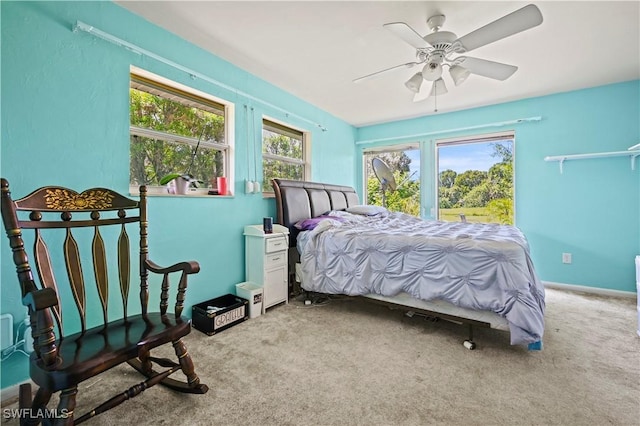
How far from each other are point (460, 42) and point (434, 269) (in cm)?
162

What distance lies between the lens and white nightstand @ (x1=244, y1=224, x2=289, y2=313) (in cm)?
268

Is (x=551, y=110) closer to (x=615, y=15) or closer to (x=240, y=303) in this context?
(x=615, y=15)

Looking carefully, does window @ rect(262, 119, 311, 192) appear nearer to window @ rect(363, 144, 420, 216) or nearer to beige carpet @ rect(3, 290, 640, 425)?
window @ rect(363, 144, 420, 216)

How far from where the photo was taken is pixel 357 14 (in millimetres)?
2082

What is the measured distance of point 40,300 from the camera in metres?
0.96

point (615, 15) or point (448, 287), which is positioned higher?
point (615, 15)

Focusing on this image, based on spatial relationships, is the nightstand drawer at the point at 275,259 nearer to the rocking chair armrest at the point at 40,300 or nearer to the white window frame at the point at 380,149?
the rocking chair armrest at the point at 40,300

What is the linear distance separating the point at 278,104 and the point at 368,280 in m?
2.32

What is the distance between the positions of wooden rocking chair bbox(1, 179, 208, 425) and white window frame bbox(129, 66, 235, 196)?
2.32 ft

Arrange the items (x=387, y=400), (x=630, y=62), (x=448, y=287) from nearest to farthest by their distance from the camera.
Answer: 1. (x=387, y=400)
2. (x=448, y=287)
3. (x=630, y=62)

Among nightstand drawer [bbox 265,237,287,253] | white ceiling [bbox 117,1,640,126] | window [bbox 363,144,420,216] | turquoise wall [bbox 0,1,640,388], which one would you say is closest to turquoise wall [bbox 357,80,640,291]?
turquoise wall [bbox 0,1,640,388]

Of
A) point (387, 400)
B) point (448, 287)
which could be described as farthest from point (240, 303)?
point (448, 287)

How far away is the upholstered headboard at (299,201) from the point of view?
10.2ft

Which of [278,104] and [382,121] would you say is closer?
[278,104]
